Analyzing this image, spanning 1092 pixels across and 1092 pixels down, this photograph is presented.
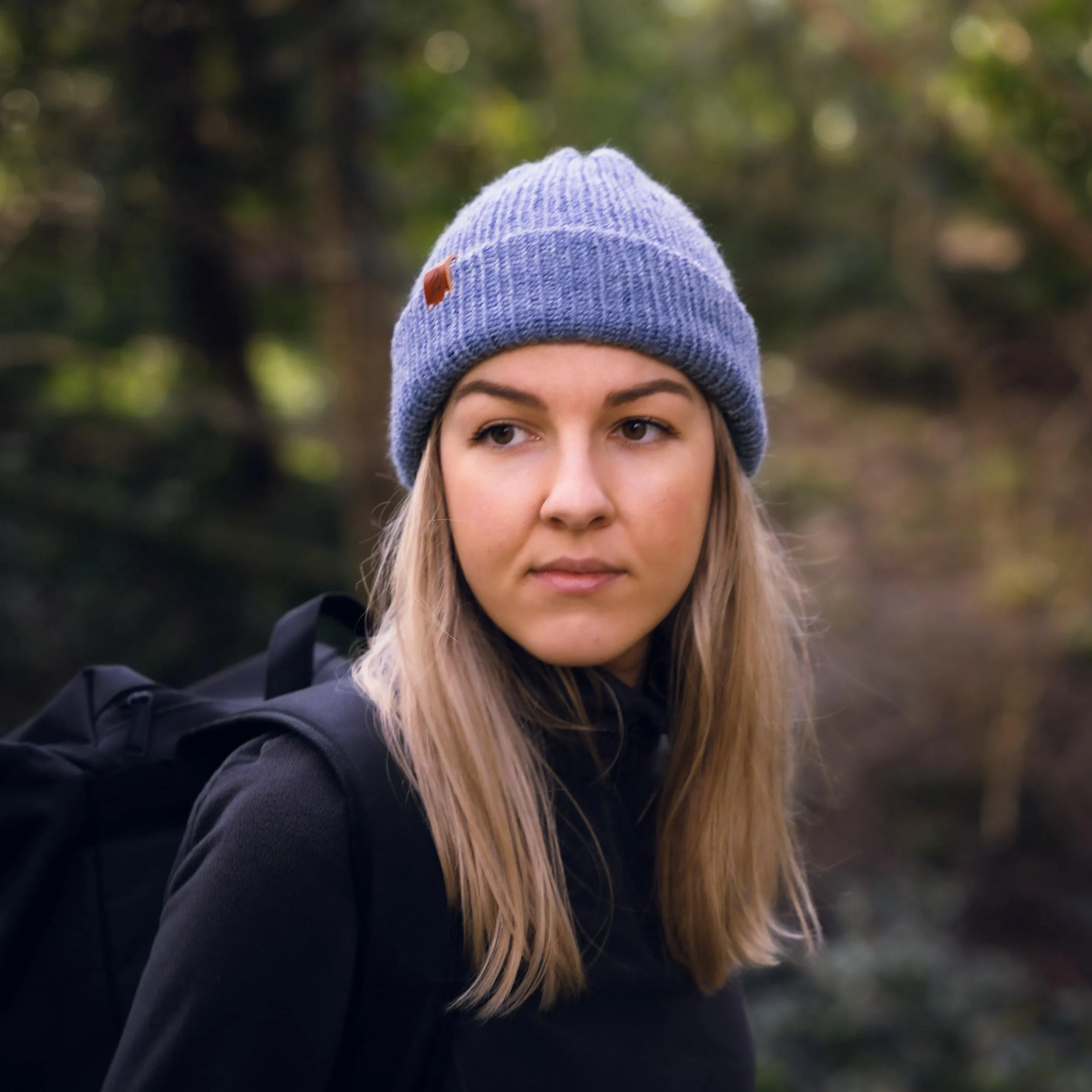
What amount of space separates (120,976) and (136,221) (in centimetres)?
396

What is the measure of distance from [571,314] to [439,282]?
0.24 m

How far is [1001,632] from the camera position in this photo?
6.81 m

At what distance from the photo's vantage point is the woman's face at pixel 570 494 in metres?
1.41

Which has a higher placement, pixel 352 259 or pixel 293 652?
pixel 352 259

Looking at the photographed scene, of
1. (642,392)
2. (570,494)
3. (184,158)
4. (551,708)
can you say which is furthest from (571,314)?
(184,158)

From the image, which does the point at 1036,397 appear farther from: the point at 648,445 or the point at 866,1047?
the point at 648,445

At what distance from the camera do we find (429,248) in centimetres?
558

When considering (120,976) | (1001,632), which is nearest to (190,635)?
(120,976)

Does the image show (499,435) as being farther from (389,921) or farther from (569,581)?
(389,921)

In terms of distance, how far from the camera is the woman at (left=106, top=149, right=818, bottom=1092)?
1.17 metres

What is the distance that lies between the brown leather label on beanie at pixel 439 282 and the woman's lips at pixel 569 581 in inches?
16.9

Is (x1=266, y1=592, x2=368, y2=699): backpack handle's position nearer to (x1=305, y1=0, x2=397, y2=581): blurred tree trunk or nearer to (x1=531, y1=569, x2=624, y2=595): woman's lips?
(x1=531, y1=569, x2=624, y2=595): woman's lips

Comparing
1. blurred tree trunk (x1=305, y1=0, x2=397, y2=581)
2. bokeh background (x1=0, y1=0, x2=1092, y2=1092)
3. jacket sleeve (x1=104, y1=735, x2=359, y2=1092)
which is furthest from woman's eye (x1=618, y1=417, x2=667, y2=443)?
blurred tree trunk (x1=305, y1=0, x2=397, y2=581)

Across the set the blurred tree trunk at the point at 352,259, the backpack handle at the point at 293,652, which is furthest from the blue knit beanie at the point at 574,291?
the blurred tree trunk at the point at 352,259
